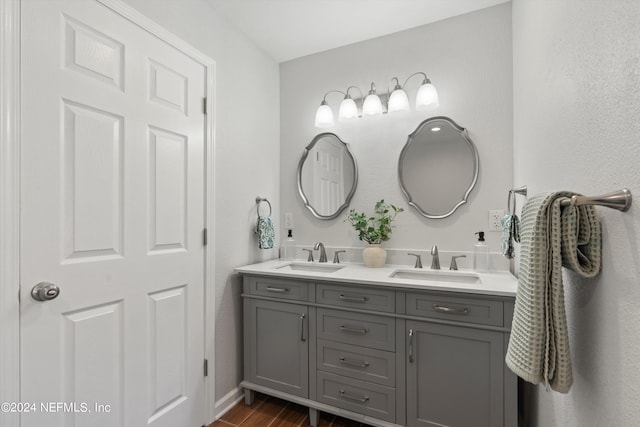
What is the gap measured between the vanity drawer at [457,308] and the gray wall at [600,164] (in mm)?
362

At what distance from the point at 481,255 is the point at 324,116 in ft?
4.67

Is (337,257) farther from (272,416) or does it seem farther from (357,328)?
(272,416)

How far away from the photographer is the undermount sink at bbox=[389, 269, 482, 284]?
5.79 ft

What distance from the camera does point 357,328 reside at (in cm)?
165

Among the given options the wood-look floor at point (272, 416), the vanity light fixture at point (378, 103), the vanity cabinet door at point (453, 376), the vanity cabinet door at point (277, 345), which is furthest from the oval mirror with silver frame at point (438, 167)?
the wood-look floor at point (272, 416)

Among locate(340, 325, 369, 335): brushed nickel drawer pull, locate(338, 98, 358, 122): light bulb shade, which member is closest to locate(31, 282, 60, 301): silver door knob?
locate(340, 325, 369, 335): brushed nickel drawer pull

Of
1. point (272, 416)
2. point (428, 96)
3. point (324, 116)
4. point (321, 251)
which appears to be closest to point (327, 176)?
point (324, 116)

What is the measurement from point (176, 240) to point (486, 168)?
6.19 feet

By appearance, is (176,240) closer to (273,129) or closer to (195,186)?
(195,186)

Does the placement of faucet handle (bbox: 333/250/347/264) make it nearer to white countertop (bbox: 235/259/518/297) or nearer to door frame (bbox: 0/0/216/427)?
white countertop (bbox: 235/259/518/297)

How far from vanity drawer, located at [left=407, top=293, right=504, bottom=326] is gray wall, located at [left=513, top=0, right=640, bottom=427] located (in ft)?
1.19

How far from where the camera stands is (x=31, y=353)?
106 cm

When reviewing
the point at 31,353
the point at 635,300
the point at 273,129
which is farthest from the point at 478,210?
the point at 31,353

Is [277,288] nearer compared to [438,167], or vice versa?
[277,288]
